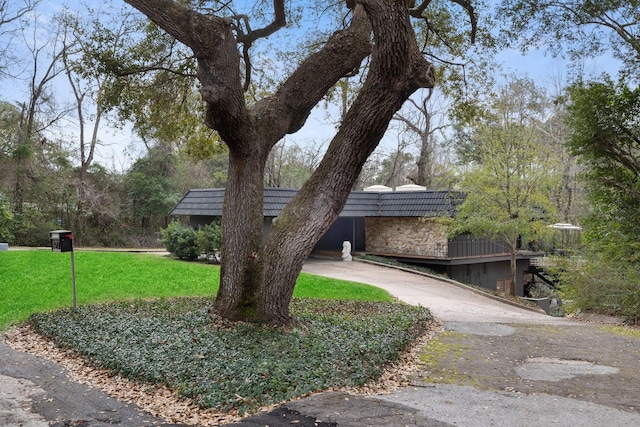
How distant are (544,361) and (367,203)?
16100 mm

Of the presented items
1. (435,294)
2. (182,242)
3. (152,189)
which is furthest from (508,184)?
(152,189)

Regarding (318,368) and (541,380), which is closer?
(318,368)

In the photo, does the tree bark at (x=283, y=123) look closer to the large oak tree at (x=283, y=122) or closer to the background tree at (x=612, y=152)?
the large oak tree at (x=283, y=122)

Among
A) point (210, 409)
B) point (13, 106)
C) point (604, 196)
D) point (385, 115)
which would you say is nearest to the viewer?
point (210, 409)

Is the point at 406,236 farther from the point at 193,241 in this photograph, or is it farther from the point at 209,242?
the point at 193,241

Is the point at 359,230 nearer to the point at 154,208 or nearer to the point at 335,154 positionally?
the point at 154,208

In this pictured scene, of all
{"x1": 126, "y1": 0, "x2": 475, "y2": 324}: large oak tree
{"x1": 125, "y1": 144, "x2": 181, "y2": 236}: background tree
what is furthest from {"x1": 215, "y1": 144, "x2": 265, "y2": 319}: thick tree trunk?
{"x1": 125, "y1": 144, "x2": 181, "y2": 236}: background tree

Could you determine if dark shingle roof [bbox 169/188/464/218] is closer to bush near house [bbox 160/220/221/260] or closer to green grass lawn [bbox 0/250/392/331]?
bush near house [bbox 160/220/221/260]

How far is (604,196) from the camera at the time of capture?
39.2ft

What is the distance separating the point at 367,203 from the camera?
76.4ft

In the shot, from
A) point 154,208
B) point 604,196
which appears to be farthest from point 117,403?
point 154,208

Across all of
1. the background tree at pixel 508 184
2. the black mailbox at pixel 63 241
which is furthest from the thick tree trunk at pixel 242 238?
the background tree at pixel 508 184

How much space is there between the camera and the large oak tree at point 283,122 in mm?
7293

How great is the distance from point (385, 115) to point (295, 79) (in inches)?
67.9
